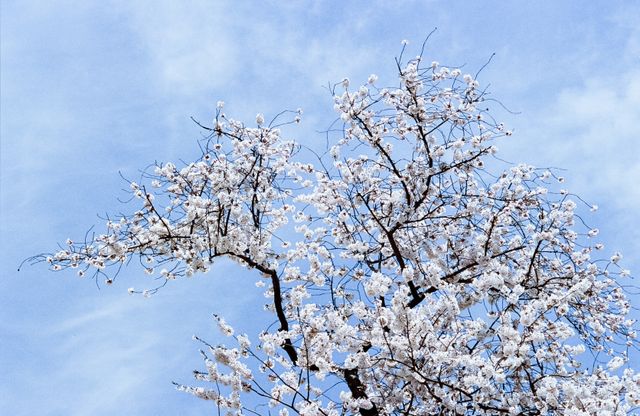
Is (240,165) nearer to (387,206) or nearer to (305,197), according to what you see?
(305,197)

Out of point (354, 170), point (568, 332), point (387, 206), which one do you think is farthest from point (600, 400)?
point (354, 170)

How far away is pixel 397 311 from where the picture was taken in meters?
6.88

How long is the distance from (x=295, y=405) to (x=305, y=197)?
309 cm

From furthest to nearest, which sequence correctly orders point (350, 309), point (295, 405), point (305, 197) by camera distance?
point (305, 197) < point (350, 309) < point (295, 405)

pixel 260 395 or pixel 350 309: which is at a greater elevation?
pixel 350 309

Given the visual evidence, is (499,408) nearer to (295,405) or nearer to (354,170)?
(295,405)

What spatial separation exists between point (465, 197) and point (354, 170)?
1.54 metres

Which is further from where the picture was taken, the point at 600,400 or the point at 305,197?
the point at 305,197

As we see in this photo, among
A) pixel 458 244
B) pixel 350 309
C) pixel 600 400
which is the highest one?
pixel 458 244

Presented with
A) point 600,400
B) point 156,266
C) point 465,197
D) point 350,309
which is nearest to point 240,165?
point 156,266

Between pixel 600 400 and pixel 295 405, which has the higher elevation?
pixel 295 405

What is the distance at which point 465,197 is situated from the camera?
918cm

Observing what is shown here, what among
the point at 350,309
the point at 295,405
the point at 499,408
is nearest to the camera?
the point at 499,408

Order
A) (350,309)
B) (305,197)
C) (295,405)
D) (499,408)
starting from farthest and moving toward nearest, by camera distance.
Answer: (305,197)
(350,309)
(295,405)
(499,408)
